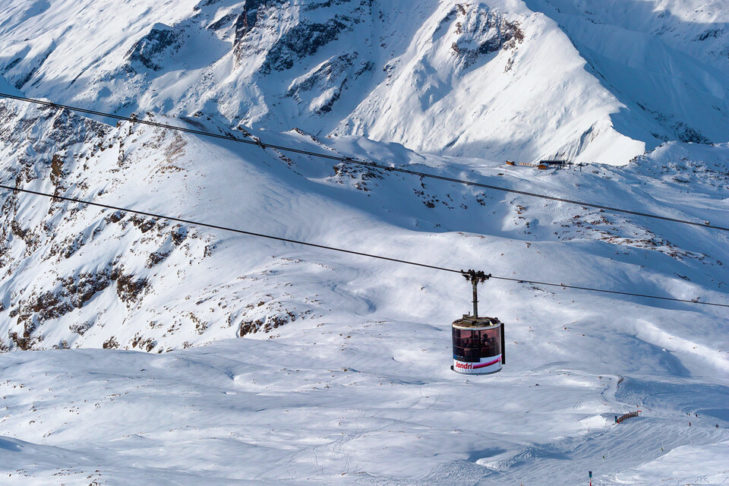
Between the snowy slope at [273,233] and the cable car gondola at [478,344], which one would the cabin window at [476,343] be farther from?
the snowy slope at [273,233]

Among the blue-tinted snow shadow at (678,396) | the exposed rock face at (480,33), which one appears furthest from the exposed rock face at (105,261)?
the exposed rock face at (480,33)

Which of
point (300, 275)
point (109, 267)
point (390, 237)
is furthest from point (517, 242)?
point (109, 267)

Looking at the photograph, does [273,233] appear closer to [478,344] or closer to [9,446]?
[9,446]

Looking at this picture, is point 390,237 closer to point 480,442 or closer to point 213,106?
point 480,442

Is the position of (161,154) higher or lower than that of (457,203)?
higher

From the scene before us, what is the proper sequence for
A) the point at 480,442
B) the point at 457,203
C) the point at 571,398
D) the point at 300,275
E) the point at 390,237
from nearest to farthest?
the point at 480,442 → the point at 571,398 → the point at 300,275 → the point at 390,237 → the point at 457,203

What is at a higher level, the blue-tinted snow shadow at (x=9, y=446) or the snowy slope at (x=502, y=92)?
the blue-tinted snow shadow at (x=9, y=446)

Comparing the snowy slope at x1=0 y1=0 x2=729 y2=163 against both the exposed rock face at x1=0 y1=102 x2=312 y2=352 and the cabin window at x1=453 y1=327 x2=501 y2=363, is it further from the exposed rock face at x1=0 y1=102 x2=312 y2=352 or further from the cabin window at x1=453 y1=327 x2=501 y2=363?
the cabin window at x1=453 y1=327 x2=501 y2=363
